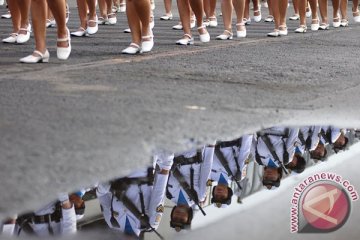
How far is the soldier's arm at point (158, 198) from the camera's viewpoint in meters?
2.04

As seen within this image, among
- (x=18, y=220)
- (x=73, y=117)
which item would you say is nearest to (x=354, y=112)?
(x=73, y=117)

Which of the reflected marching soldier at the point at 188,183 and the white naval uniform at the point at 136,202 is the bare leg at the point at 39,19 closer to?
the reflected marching soldier at the point at 188,183

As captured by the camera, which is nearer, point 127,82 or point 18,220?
point 18,220

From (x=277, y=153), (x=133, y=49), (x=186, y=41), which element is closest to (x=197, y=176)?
(x=277, y=153)

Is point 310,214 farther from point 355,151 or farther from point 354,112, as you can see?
point 354,112

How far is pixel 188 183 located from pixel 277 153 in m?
0.57

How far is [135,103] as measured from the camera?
11.7ft

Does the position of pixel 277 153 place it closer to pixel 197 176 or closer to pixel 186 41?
pixel 197 176

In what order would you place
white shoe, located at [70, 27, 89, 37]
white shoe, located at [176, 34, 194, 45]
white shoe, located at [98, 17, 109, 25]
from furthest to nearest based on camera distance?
white shoe, located at [98, 17, 109, 25]
white shoe, located at [70, 27, 89, 37]
white shoe, located at [176, 34, 194, 45]

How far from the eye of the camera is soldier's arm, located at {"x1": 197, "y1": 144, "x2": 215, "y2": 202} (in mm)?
2352

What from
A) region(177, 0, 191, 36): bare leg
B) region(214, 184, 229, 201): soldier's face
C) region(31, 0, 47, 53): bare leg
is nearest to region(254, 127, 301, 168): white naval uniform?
region(214, 184, 229, 201): soldier's face

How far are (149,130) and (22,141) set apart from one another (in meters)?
0.54

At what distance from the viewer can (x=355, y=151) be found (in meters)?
2.92

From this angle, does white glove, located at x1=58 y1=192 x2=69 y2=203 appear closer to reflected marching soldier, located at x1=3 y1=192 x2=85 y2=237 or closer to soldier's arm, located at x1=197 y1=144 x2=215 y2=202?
reflected marching soldier, located at x1=3 y1=192 x2=85 y2=237
